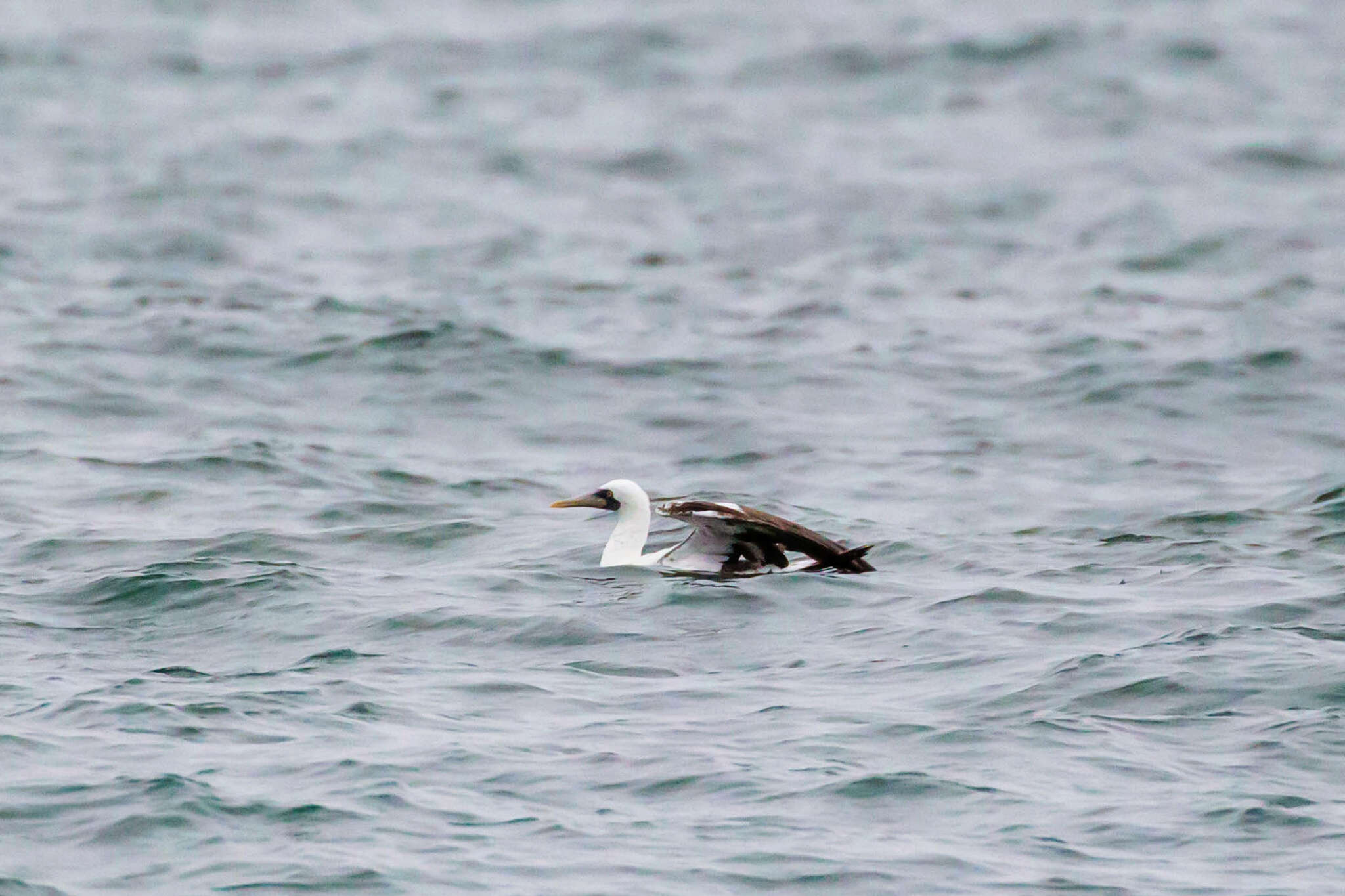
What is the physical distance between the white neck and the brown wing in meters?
0.60

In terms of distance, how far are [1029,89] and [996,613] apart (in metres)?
19.2

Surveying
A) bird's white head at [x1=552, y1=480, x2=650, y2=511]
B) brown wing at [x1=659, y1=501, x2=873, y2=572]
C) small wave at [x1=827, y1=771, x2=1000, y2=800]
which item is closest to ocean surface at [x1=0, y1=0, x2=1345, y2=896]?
small wave at [x1=827, y1=771, x2=1000, y2=800]

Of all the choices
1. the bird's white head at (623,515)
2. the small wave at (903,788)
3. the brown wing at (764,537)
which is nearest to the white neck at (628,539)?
the bird's white head at (623,515)

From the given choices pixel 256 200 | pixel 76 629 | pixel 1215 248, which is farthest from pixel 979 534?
pixel 256 200

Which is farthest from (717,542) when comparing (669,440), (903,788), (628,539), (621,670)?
(669,440)

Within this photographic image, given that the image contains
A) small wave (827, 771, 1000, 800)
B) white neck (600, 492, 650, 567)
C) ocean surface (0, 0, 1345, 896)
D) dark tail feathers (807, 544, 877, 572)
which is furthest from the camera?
white neck (600, 492, 650, 567)

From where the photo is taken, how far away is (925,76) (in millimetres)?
30719

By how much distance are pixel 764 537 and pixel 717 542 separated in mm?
338

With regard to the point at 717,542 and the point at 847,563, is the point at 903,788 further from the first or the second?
the point at 717,542

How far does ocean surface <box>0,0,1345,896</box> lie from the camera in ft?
30.0

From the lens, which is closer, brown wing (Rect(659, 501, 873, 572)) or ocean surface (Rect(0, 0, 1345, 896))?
ocean surface (Rect(0, 0, 1345, 896))

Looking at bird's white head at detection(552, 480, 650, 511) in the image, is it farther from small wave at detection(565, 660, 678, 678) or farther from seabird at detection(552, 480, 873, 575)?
small wave at detection(565, 660, 678, 678)

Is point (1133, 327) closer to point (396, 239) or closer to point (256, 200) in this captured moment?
point (396, 239)

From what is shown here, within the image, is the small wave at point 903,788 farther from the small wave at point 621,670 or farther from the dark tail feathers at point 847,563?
the dark tail feathers at point 847,563
